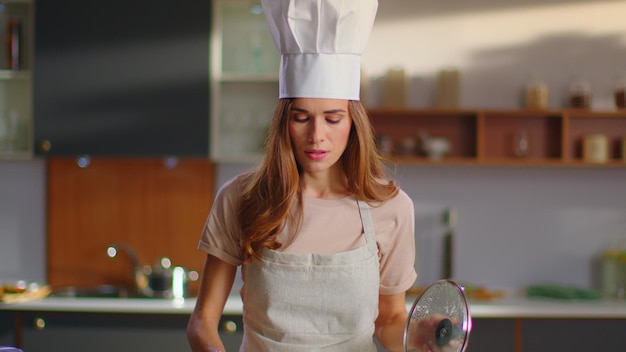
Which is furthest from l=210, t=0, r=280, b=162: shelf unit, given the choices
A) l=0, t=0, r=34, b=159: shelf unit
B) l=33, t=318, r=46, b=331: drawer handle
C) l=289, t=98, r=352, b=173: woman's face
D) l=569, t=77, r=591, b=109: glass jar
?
l=289, t=98, r=352, b=173: woman's face

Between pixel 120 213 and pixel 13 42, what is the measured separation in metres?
0.98

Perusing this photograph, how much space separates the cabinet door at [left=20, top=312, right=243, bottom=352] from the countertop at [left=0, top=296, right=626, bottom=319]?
1.7 inches

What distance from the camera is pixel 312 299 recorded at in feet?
5.73

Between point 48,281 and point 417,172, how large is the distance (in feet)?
6.37

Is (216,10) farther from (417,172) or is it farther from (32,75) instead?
(417,172)

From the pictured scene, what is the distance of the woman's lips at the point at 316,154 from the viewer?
166 centimetres

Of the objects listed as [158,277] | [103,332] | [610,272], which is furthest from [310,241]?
[610,272]

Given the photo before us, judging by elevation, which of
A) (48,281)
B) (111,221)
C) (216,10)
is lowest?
(48,281)

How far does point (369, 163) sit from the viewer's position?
1771 millimetres

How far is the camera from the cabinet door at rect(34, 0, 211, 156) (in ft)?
12.3

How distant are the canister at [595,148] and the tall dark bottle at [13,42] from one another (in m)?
2.80

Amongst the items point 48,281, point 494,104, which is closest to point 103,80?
point 48,281

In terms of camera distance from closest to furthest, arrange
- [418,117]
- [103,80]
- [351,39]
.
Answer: [351,39] < [103,80] < [418,117]

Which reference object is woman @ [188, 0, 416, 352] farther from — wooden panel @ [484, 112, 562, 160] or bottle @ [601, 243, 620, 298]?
bottle @ [601, 243, 620, 298]
